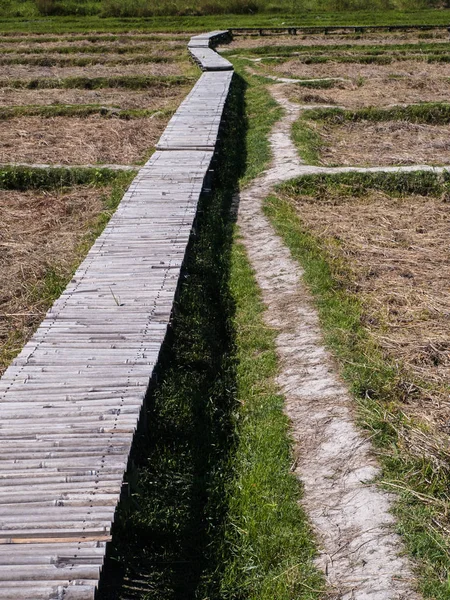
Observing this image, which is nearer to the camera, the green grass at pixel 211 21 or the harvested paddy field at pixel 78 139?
the harvested paddy field at pixel 78 139

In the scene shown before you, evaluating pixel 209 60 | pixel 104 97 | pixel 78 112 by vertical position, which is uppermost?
pixel 209 60

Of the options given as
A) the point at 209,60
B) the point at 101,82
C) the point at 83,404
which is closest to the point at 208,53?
the point at 209,60

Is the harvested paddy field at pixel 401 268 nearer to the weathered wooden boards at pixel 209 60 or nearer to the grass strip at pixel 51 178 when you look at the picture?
the grass strip at pixel 51 178

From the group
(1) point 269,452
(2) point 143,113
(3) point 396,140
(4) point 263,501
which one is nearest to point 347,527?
(4) point 263,501

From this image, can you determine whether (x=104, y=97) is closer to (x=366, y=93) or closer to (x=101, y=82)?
(x=101, y=82)

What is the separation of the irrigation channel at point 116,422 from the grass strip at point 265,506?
0.10 m

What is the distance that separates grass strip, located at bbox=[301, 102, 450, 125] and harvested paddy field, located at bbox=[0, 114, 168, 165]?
3055 mm

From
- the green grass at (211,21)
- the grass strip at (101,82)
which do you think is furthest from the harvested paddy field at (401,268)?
the green grass at (211,21)

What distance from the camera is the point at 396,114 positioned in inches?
483

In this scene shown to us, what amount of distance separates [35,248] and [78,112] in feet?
20.5

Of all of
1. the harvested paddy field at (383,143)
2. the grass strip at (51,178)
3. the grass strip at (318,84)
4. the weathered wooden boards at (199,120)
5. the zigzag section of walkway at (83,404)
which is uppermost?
the weathered wooden boards at (199,120)

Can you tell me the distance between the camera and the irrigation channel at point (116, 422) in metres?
3.05

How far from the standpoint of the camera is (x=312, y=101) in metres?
13.3

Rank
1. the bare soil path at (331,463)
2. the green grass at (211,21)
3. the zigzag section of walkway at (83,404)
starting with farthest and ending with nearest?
the green grass at (211,21)
the bare soil path at (331,463)
the zigzag section of walkway at (83,404)
